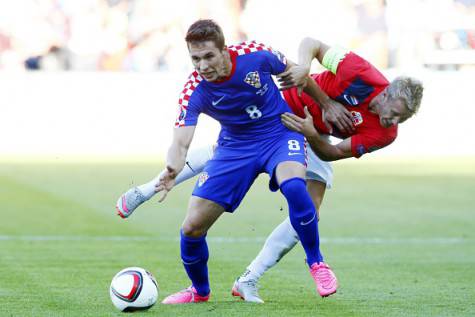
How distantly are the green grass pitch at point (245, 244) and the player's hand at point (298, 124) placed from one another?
1146mm

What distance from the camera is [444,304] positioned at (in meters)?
6.94

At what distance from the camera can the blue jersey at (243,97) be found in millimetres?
6652

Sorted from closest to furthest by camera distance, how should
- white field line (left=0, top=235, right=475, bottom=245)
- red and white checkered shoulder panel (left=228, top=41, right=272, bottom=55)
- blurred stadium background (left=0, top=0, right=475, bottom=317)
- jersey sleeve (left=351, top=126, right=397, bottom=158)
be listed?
red and white checkered shoulder panel (left=228, top=41, right=272, bottom=55), jersey sleeve (left=351, top=126, right=397, bottom=158), blurred stadium background (left=0, top=0, right=475, bottom=317), white field line (left=0, top=235, right=475, bottom=245)

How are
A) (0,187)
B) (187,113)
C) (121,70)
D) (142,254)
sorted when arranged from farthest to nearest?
(121,70), (0,187), (142,254), (187,113)

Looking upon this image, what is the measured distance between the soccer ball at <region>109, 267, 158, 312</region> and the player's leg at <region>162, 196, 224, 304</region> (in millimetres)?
461

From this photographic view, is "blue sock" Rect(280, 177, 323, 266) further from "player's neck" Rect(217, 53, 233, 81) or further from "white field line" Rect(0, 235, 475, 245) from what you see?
"white field line" Rect(0, 235, 475, 245)

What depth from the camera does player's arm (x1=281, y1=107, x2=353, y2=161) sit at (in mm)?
7004

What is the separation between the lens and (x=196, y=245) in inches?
270

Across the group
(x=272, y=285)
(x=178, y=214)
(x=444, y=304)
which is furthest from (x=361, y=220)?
(x=444, y=304)

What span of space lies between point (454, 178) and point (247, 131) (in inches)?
447

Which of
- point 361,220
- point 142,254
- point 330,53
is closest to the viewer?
point 330,53

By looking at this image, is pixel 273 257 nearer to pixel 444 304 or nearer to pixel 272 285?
pixel 272 285

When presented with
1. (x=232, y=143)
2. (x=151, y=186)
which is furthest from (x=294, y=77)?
(x=151, y=186)

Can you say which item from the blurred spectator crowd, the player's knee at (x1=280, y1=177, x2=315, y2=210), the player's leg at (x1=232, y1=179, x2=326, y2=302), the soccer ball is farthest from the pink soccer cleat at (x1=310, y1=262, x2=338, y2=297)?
the blurred spectator crowd
